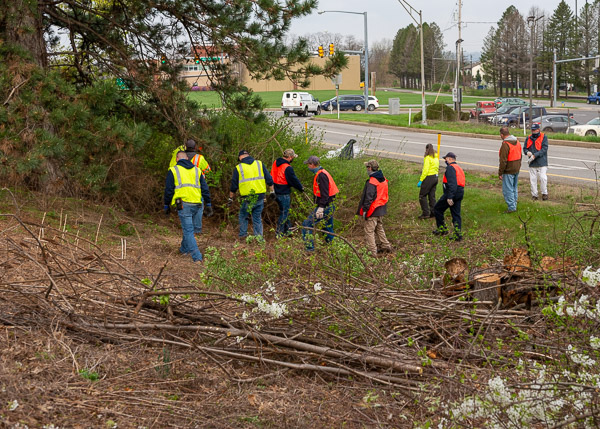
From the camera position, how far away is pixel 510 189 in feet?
42.7

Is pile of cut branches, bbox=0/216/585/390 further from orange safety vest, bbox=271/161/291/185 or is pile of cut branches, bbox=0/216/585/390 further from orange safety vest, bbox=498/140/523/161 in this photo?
orange safety vest, bbox=498/140/523/161

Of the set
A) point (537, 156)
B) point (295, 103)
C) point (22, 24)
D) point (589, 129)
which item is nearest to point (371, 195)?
point (537, 156)

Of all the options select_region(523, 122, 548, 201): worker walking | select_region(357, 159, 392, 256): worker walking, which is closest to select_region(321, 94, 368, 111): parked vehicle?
select_region(523, 122, 548, 201): worker walking

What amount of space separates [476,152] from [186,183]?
15436 millimetres

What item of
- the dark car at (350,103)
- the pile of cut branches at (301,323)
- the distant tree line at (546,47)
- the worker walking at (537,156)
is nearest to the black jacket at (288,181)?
the pile of cut branches at (301,323)

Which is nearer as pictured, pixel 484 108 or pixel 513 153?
pixel 513 153

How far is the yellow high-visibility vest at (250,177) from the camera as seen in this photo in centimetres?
1098

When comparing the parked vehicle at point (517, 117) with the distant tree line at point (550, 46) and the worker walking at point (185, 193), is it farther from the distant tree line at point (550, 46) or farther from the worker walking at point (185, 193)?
the distant tree line at point (550, 46)

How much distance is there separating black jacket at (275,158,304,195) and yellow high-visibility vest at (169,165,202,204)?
67.0 inches

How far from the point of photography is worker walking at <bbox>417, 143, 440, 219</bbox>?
1338 centimetres

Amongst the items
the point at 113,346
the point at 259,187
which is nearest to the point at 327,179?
the point at 259,187

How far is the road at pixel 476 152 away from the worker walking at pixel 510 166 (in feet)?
4.66

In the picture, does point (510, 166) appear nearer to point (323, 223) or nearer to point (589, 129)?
point (323, 223)

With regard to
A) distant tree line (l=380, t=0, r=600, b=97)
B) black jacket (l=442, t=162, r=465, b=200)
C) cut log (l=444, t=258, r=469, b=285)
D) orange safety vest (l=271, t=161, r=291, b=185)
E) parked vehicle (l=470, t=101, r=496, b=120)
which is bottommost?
cut log (l=444, t=258, r=469, b=285)
